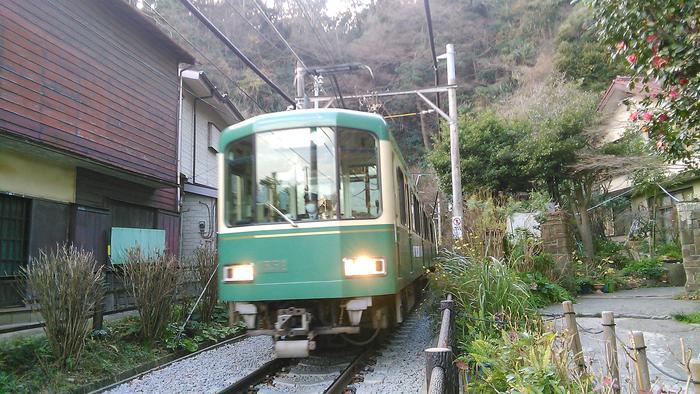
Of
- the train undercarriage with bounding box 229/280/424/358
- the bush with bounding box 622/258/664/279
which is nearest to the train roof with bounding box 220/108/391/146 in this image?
the train undercarriage with bounding box 229/280/424/358

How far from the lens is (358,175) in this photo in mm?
5211

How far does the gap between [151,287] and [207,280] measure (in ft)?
4.82

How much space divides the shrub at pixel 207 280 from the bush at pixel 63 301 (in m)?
2.53

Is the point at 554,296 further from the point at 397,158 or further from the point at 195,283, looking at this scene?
the point at 195,283

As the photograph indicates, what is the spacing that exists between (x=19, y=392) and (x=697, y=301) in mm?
9358

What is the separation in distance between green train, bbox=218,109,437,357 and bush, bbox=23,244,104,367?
1.63 m

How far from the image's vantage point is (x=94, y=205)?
908cm

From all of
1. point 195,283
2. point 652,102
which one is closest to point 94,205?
point 195,283

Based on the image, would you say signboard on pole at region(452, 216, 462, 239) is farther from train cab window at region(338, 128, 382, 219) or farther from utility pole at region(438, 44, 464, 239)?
train cab window at region(338, 128, 382, 219)

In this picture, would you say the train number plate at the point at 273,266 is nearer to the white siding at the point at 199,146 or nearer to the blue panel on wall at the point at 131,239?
the blue panel on wall at the point at 131,239

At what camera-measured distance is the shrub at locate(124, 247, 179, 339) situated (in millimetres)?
6566

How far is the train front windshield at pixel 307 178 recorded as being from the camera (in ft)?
16.8

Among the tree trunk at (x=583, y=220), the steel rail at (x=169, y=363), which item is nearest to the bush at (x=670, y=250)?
the tree trunk at (x=583, y=220)

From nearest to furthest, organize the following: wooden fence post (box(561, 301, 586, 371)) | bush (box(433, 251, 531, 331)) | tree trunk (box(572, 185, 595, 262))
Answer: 1. wooden fence post (box(561, 301, 586, 371))
2. bush (box(433, 251, 531, 331))
3. tree trunk (box(572, 185, 595, 262))
